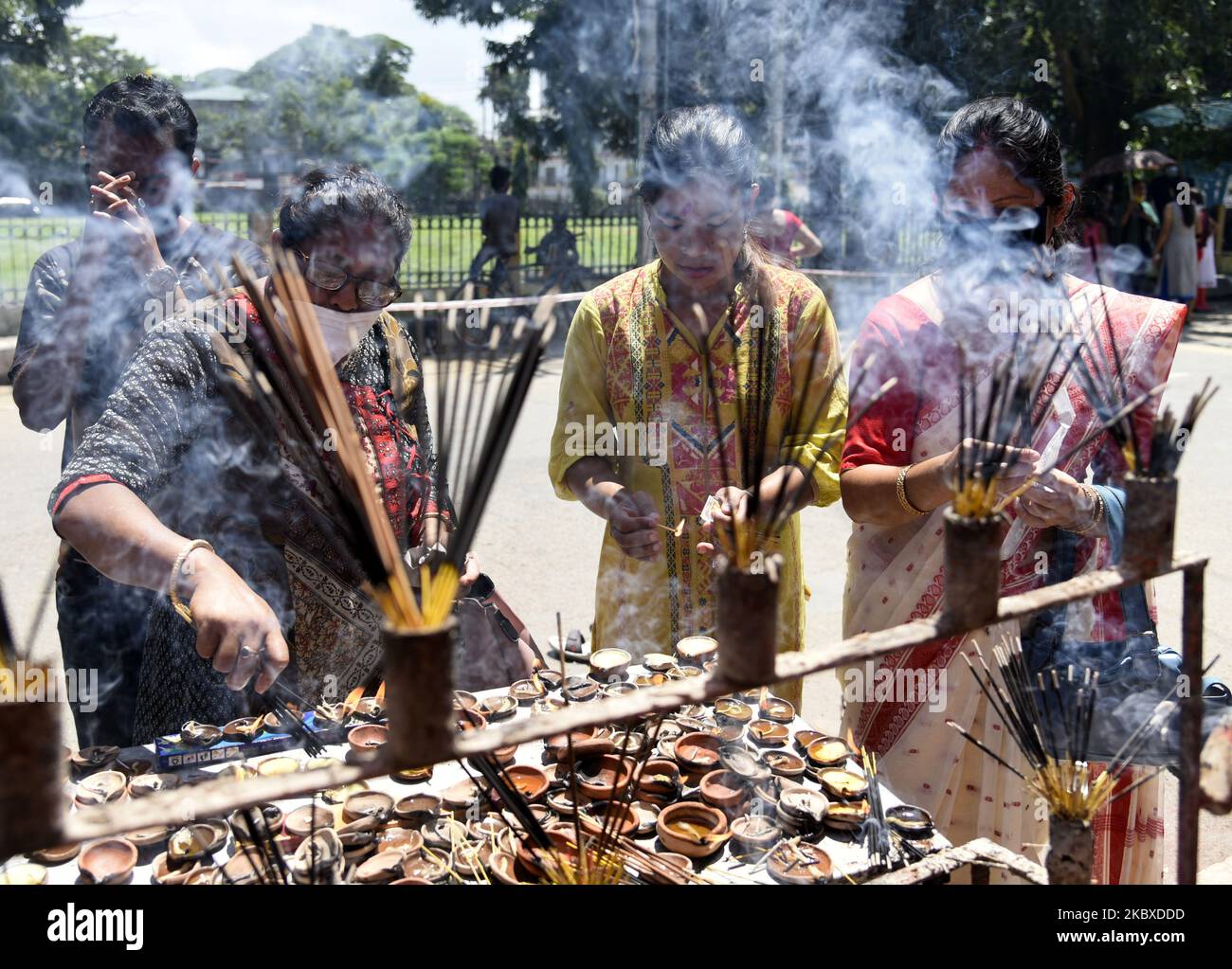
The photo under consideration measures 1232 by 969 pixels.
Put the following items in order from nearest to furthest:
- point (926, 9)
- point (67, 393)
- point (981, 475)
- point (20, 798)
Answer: point (20, 798), point (981, 475), point (67, 393), point (926, 9)

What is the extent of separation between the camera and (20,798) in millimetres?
923

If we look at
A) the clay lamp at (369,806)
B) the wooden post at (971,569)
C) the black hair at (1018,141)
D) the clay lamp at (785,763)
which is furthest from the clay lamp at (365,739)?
the black hair at (1018,141)

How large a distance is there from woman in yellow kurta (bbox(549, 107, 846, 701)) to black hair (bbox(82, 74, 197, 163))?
1.27 m

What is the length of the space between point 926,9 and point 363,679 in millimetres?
11270

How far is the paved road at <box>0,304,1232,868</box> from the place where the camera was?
456 cm

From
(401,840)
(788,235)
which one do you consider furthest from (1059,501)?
(788,235)

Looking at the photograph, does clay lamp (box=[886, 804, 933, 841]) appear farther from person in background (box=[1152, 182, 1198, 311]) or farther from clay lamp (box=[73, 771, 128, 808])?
person in background (box=[1152, 182, 1198, 311])

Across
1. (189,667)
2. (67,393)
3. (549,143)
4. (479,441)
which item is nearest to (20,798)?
(479,441)

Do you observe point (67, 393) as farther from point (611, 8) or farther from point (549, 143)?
point (549, 143)

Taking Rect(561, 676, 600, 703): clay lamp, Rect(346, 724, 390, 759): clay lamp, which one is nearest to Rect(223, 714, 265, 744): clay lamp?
Rect(346, 724, 390, 759): clay lamp

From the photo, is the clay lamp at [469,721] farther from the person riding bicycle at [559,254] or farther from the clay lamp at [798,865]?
the person riding bicycle at [559,254]

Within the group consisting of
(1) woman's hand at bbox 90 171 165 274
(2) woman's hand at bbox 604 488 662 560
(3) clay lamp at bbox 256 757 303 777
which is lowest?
(3) clay lamp at bbox 256 757 303 777

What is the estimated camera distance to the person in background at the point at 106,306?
2648mm

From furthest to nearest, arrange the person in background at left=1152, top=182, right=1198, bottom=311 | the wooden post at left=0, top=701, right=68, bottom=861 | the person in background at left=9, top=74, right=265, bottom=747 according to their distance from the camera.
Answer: the person in background at left=1152, top=182, right=1198, bottom=311
the person in background at left=9, top=74, right=265, bottom=747
the wooden post at left=0, top=701, right=68, bottom=861
